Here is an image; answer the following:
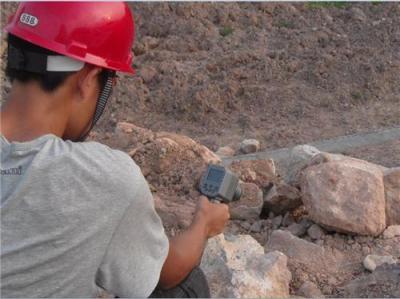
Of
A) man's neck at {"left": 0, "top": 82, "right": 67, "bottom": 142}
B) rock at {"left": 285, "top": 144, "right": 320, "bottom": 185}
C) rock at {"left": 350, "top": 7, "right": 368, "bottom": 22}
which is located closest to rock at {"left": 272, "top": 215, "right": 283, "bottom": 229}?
rock at {"left": 285, "top": 144, "right": 320, "bottom": 185}

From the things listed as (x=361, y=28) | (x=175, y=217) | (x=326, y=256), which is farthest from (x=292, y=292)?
(x=361, y=28)

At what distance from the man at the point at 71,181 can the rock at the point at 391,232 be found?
2060 millimetres

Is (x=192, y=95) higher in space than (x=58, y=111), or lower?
lower

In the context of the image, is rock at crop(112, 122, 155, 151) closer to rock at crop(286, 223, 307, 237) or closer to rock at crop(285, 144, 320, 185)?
rock at crop(285, 144, 320, 185)

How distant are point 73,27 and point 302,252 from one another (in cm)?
224

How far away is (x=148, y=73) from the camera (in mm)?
8086

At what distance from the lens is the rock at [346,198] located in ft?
13.0

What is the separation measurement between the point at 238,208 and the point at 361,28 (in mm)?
5253

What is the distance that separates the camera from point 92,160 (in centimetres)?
184

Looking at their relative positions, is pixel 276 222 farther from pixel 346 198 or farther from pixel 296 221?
pixel 346 198

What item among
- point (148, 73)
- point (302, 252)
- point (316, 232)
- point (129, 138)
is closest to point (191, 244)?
point (302, 252)

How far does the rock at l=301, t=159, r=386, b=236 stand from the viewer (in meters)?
3.97

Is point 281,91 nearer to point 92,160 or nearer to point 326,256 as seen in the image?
point 326,256

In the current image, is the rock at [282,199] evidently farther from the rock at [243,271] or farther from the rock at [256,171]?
the rock at [243,271]
